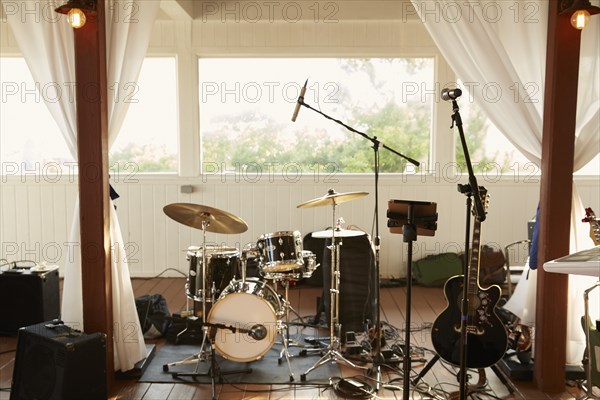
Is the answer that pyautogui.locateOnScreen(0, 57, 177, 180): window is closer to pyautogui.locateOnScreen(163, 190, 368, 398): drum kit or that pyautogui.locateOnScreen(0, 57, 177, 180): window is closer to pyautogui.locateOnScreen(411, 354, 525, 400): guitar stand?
pyautogui.locateOnScreen(163, 190, 368, 398): drum kit

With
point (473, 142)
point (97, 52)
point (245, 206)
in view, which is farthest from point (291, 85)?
point (97, 52)

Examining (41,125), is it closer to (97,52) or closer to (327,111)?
(327,111)

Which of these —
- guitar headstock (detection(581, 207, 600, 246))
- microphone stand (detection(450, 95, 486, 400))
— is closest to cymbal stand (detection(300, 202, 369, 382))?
microphone stand (detection(450, 95, 486, 400))

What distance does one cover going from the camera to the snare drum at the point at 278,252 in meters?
3.84

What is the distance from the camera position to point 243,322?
12.0 feet

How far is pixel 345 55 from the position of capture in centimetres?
633

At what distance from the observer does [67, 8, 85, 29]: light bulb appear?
125 inches

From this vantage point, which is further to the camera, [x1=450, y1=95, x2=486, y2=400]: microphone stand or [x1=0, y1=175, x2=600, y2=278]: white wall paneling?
[x1=0, y1=175, x2=600, y2=278]: white wall paneling

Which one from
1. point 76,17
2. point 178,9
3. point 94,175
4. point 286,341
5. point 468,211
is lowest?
point 286,341

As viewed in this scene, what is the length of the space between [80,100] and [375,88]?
3.72 meters

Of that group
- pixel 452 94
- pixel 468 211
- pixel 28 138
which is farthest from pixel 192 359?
pixel 28 138

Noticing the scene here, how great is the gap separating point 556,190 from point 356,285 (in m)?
1.71

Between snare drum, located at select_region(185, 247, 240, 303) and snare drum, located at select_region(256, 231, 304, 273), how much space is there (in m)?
0.24

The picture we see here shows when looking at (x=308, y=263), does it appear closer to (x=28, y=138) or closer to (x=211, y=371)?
(x=211, y=371)
